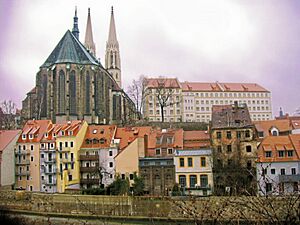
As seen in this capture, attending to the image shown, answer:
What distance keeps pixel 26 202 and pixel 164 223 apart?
394cm

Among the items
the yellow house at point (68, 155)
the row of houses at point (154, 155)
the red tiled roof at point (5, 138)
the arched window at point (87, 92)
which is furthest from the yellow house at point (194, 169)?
the arched window at point (87, 92)

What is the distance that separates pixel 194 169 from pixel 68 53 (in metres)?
12.9

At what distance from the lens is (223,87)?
33594 millimetres

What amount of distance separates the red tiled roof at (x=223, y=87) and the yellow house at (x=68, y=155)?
61.5ft

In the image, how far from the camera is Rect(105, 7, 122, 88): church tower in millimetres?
32781

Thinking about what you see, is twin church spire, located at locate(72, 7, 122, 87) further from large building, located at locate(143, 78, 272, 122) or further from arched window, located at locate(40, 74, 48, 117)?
arched window, located at locate(40, 74, 48, 117)

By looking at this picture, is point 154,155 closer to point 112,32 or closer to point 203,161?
point 203,161

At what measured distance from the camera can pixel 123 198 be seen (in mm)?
10320

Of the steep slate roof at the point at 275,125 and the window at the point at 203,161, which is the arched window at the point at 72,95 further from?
the window at the point at 203,161

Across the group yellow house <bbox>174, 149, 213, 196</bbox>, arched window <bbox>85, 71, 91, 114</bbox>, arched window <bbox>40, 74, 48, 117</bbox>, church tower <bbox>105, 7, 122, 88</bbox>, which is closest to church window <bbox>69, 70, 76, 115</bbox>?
arched window <bbox>85, 71, 91, 114</bbox>

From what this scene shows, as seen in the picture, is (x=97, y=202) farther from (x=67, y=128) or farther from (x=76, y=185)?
(x=67, y=128)

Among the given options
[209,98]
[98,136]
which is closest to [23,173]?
[98,136]

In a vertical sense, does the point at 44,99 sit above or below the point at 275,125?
above

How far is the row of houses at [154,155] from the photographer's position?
11.5 meters
